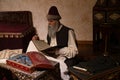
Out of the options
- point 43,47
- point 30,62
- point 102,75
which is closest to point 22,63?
point 30,62

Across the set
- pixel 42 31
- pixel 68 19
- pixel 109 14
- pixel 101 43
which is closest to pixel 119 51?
pixel 101 43

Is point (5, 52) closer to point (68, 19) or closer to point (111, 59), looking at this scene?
point (68, 19)

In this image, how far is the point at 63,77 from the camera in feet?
8.11

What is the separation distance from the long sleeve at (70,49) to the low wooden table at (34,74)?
0.66 m

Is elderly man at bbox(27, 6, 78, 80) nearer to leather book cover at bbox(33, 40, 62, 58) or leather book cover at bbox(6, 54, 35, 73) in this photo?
leather book cover at bbox(33, 40, 62, 58)

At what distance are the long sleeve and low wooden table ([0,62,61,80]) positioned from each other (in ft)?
2.18

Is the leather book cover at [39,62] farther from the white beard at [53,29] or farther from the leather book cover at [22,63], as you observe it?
the white beard at [53,29]

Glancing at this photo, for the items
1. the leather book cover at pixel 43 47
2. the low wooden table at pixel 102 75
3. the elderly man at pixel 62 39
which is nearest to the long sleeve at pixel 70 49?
the elderly man at pixel 62 39

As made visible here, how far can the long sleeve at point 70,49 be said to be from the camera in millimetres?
2770

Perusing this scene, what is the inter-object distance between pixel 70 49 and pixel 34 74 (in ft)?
3.00

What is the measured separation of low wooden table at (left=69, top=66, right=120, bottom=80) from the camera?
221 cm

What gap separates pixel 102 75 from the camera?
225 centimetres

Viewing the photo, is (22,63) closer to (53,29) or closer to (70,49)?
(70,49)

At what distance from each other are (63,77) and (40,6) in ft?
8.19
